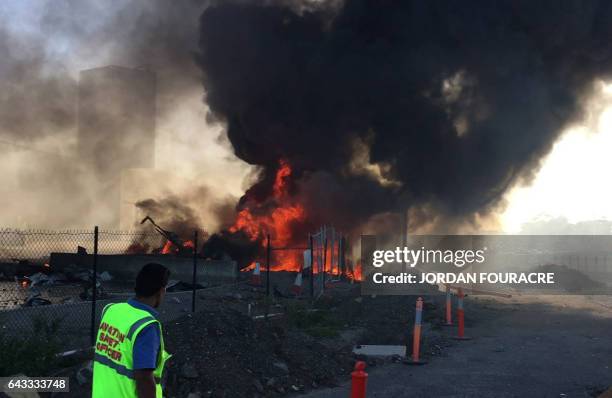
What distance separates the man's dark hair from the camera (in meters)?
3.45

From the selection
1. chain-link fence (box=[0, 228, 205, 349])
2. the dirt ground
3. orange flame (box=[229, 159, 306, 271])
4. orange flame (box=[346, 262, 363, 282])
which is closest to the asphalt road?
the dirt ground

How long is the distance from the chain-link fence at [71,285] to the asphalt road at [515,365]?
15.5 feet

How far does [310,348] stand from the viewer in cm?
955

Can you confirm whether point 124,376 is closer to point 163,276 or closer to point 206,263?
point 163,276

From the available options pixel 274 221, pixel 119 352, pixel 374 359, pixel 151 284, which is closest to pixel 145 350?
pixel 119 352

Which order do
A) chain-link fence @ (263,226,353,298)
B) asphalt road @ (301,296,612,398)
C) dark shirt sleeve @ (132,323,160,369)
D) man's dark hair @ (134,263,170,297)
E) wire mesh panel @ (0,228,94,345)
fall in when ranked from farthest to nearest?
chain-link fence @ (263,226,353,298) → wire mesh panel @ (0,228,94,345) → asphalt road @ (301,296,612,398) → man's dark hair @ (134,263,170,297) → dark shirt sleeve @ (132,323,160,369)

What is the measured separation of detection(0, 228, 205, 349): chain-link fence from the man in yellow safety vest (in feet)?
17.7

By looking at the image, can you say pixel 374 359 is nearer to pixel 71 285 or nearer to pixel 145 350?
pixel 145 350

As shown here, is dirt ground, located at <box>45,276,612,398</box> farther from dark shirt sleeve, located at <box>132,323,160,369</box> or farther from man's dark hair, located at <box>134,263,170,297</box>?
dark shirt sleeve, located at <box>132,323,160,369</box>

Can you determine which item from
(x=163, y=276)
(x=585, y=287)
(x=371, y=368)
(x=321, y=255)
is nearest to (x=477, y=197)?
(x=585, y=287)

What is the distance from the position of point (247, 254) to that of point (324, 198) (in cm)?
615

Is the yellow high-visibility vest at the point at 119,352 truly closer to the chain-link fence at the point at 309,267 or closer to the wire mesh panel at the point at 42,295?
the wire mesh panel at the point at 42,295

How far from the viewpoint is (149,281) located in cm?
346

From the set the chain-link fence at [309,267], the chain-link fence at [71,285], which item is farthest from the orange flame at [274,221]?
the chain-link fence at [71,285]
